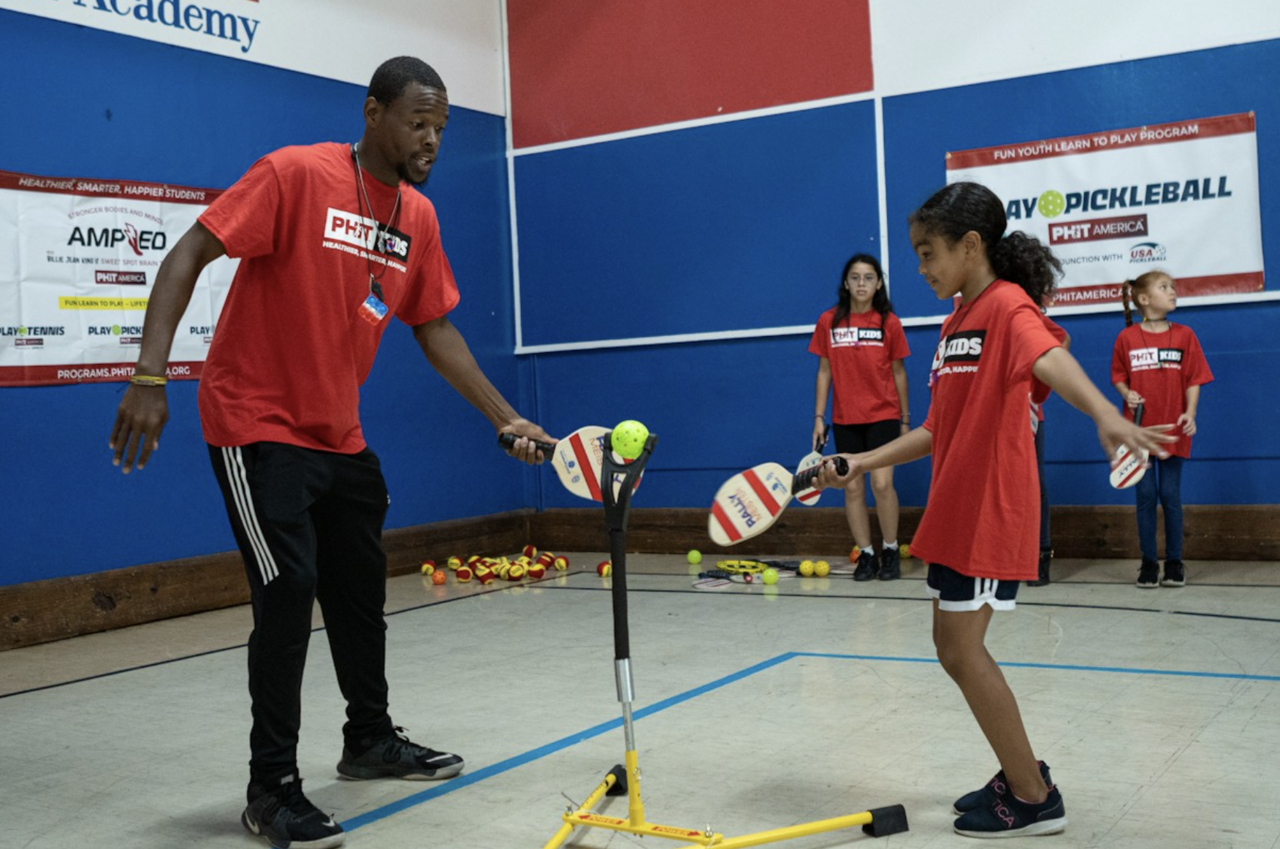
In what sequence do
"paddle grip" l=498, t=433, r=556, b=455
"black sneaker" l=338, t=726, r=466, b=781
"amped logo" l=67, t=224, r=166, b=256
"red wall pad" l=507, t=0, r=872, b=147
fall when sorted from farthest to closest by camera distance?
"red wall pad" l=507, t=0, r=872, b=147, "amped logo" l=67, t=224, r=166, b=256, "black sneaker" l=338, t=726, r=466, b=781, "paddle grip" l=498, t=433, r=556, b=455

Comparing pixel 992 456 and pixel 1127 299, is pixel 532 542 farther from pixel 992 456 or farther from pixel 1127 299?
pixel 992 456

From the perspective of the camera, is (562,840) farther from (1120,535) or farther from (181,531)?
(1120,535)

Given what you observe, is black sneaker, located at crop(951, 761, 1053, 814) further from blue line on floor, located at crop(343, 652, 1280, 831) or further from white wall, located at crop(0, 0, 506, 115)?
white wall, located at crop(0, 0, 506, 115)

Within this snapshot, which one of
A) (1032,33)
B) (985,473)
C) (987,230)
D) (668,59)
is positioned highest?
(668,59)

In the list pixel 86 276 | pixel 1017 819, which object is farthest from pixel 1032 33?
pixel 1017 819

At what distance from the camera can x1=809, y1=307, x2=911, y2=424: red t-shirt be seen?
27.0 feet

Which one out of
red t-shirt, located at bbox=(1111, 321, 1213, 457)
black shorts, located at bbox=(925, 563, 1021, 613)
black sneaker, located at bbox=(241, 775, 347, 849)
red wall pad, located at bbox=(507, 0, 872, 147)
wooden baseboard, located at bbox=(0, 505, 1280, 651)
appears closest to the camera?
black shorts, located at bbox=(925, 563, 1021, 613)

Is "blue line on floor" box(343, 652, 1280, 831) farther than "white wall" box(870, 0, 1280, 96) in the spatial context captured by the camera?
No

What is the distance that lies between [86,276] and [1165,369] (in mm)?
6073

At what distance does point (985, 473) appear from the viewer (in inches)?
131

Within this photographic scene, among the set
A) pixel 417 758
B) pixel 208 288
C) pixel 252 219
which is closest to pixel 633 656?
pixel 417 758

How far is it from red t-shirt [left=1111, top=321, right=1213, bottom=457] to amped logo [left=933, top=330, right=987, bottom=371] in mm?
4399

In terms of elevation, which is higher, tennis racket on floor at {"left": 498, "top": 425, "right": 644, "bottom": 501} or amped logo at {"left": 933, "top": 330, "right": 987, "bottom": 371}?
amped logo at {"left": 933, "top": 330, "right": 987, "bottom": 371}

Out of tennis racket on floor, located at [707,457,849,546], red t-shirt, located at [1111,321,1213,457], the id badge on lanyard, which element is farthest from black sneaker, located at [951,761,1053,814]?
red t-shirt, located at [1111,321,1213,457]
